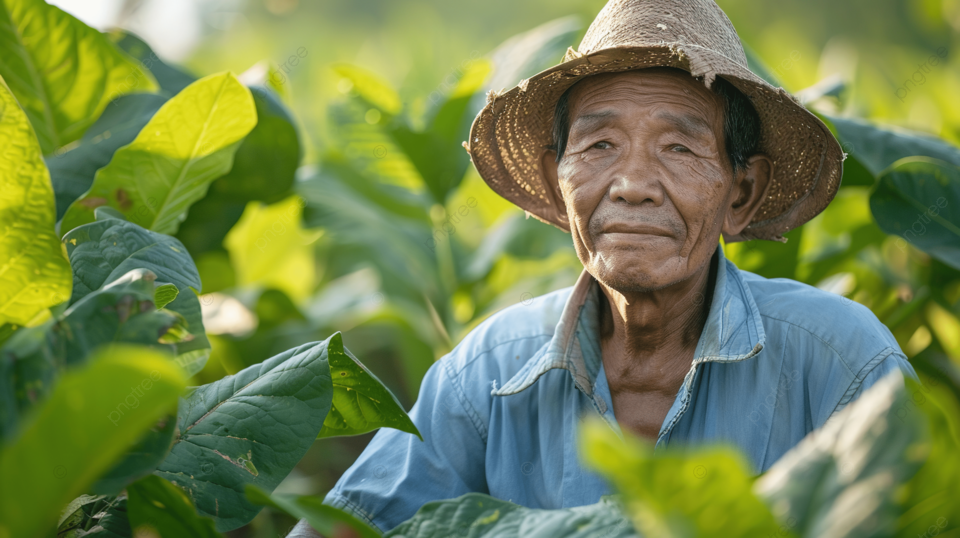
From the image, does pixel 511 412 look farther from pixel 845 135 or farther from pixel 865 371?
pixel 845 135

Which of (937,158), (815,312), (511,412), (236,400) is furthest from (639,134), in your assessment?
(937,158)

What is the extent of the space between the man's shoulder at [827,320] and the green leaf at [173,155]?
3.24 feet

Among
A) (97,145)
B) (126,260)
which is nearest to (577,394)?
(126,260)

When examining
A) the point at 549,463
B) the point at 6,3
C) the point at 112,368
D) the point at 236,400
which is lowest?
the point at 549,463

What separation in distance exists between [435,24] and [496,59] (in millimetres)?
1428

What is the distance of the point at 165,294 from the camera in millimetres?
1099

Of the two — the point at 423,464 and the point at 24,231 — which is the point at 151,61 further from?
the point at 423,464

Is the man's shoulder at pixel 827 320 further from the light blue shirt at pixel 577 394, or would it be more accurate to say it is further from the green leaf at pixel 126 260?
the green leaf at pixel 126 260

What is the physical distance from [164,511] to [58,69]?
1222 mm

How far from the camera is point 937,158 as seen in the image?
6.28 feet

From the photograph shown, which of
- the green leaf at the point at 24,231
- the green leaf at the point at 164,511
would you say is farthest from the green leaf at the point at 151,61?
the green leaf at the point at 164,511

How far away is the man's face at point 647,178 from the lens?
1359 millimetres

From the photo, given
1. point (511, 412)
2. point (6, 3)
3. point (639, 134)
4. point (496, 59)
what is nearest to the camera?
point (639, 134)

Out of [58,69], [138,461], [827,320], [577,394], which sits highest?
[58,69]
